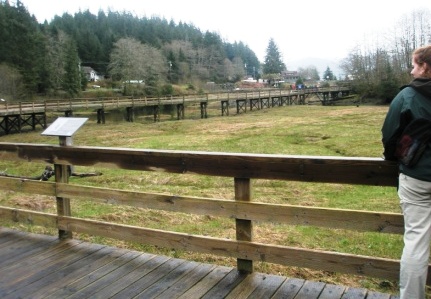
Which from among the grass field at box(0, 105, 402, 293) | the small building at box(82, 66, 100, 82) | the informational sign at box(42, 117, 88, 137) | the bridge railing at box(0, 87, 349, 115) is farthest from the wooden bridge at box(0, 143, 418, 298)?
the small building at box(82, 66, 100, 82)

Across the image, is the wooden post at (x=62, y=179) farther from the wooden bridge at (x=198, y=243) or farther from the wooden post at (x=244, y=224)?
the wooden post at (x=244, y=224)

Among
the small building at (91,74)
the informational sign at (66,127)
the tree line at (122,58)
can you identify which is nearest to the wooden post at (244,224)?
the informational sign at (66,127)

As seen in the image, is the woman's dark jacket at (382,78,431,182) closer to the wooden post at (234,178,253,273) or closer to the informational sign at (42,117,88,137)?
the wooden post at (234,178,253,273)

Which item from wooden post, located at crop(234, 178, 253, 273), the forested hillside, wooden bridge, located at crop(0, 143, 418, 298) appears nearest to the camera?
wooden bridge, located at crop(0, 143, 418, 298)

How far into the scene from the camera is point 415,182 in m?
2.36

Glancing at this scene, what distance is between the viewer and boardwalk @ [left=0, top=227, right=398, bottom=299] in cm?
315

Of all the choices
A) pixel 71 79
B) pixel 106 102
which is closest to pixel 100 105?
pixel 106 102

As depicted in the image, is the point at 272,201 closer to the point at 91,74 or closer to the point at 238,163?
the point at 238,163

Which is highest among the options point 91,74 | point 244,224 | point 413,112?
point 91,74

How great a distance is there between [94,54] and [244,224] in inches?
3641

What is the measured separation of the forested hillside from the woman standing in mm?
52694

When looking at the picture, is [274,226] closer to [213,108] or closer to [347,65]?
[213,108]

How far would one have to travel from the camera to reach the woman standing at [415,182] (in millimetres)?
2288

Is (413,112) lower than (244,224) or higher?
higher
